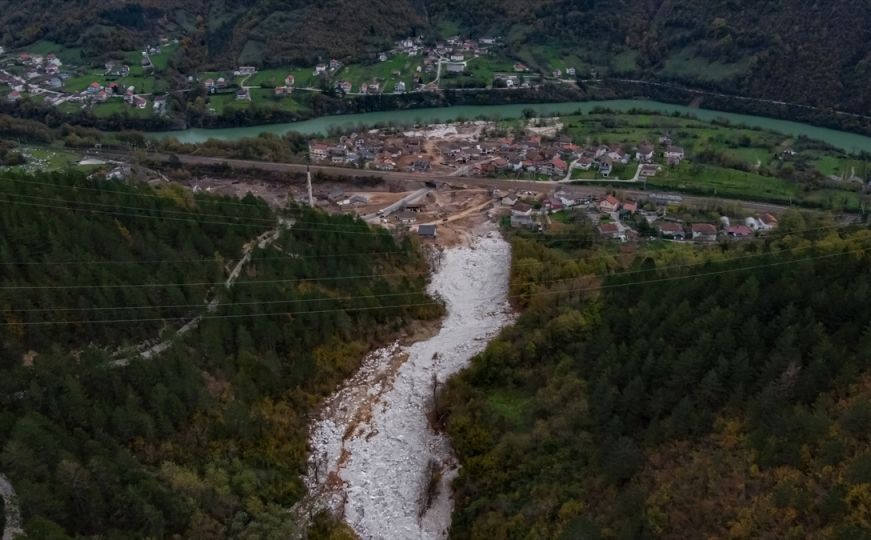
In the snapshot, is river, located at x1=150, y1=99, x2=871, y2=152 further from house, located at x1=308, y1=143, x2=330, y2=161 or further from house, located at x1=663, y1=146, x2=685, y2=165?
house, located at x1=663, y1=146, x2=685, y2=165

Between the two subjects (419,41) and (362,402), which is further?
(419,41)

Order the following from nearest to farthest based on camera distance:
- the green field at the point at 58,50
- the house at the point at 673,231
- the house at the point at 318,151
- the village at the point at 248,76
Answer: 1. the house at the point at 673,231
2. the house at the point at 318,151
3. the village at the point at 248,76
4. the green field at the point at 58,50

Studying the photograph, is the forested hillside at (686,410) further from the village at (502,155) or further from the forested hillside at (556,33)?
the forested hillside at (556,33)

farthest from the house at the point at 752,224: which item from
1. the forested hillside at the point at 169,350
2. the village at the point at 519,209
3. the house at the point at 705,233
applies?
the forested hillside at the point at 169,350

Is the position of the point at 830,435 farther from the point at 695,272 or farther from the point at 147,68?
the point at 147,68

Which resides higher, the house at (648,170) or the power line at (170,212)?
the power line at (170,212)

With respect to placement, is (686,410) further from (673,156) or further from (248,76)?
(248,76)

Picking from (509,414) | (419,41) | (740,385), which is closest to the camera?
(740,385)

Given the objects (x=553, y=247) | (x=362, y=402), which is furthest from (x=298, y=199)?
(x=362, y=402)
